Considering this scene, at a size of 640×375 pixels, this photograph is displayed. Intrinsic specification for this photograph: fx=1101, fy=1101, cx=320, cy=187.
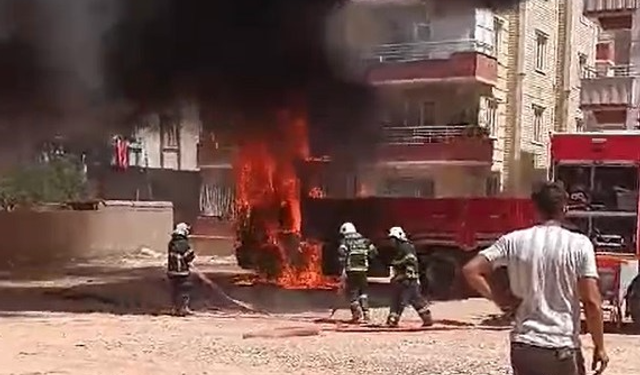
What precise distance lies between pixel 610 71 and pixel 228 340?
1785 centimetres

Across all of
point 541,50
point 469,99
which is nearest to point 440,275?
point 469,99

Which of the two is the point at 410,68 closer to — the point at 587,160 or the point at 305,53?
the point at 305,53

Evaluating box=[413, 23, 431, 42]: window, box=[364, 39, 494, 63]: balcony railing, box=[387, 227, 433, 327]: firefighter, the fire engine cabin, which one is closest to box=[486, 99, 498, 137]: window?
box=[364, 39, 494, 63]: balcony railing

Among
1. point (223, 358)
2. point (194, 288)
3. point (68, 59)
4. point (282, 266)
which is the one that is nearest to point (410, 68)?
point (282, 266)

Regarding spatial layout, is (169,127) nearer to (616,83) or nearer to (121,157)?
(616,83)

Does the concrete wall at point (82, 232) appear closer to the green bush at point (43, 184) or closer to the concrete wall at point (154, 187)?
the green bush at point (43, 184)

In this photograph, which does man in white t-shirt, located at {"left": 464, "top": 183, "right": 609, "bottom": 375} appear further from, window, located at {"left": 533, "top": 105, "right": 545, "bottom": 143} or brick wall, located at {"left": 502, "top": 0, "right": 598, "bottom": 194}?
window, located at {"left": 533, "top": 105, "right": 545, "bottom": 143}

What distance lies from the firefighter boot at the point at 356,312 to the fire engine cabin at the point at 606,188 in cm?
295

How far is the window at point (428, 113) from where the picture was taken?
27.8m

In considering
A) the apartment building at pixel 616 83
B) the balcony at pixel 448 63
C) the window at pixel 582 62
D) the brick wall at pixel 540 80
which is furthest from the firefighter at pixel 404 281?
the window at pixel 582 62

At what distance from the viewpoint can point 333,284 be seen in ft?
63.0

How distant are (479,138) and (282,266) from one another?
898 centimetres

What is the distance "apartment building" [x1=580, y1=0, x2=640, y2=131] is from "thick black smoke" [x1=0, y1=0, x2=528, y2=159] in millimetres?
7624

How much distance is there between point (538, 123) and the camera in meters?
30.8
